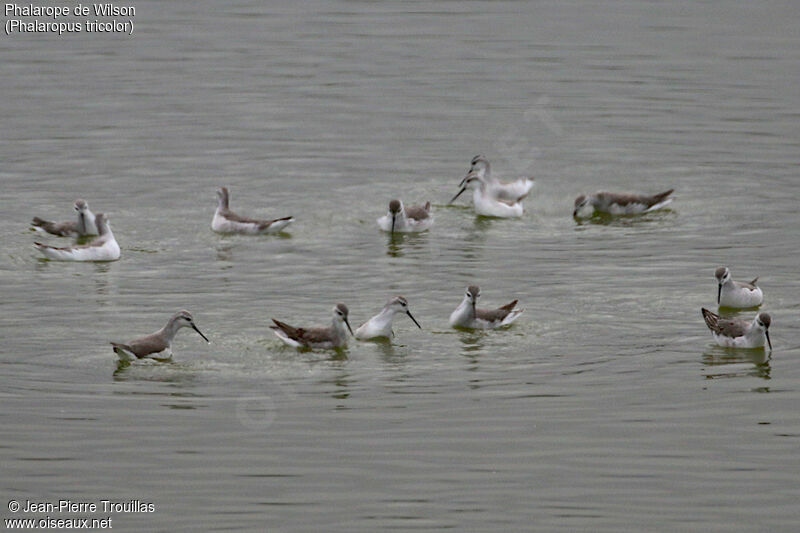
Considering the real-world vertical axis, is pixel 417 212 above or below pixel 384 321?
above

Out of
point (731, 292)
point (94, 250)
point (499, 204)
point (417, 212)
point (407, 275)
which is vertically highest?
point (499, 204)

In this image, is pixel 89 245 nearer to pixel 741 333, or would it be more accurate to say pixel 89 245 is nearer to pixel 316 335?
pixel 316 335

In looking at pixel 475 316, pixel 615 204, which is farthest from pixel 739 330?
pixel 615 204

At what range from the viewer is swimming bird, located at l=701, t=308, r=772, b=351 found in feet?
65.1

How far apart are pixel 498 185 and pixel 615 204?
8.98ft

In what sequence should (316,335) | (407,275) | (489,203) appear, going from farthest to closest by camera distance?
(489,203) → (407,275) → (316,335)

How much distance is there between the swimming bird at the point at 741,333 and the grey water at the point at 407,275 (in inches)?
7.7

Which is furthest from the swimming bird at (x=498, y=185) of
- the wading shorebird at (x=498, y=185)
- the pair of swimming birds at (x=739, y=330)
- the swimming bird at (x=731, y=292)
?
the pair of swimming birds at (x=739, y=330)

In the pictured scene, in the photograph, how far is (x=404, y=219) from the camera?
27203 mm

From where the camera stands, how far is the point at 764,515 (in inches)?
569

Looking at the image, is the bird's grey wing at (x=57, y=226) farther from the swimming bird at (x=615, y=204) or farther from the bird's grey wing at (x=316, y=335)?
the swimming bird at (x=615, y=204)

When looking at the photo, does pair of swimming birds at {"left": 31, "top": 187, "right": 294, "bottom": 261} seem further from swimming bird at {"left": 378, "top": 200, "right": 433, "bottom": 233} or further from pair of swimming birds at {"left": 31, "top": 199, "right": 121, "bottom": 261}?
swimming bird at {"left": 378, "top": 200, "right": 433, "bottom": 233}

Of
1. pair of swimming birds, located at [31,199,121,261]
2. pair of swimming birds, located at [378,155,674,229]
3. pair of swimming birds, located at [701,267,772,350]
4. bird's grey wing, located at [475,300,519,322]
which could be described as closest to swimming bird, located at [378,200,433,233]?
pair of swimming birds, located at [378,155,674,229]

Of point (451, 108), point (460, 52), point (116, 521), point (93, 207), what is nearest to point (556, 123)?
point (451, 108)
